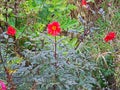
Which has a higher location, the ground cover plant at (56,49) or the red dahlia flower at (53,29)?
the red dahlia flower at (53,29)

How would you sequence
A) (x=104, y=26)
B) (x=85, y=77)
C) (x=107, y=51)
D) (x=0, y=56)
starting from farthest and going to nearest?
(x=104, y=26), (x=107, y=51), (x=85, y=77), (x=0, y=56)

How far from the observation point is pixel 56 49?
2307 mm

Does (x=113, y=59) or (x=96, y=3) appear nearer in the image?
(x=113, y=59)

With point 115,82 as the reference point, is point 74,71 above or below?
above

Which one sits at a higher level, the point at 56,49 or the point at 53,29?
the point at 53,29

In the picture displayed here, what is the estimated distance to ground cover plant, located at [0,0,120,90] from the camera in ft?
7.22

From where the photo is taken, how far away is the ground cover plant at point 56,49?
2199 millimetres

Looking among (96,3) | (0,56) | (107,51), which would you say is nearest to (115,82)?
(107,51)

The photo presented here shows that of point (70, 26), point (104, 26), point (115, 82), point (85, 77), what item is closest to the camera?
point (85, 77)

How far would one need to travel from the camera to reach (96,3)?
4.66 metres

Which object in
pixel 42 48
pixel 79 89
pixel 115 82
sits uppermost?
pixel 42 48

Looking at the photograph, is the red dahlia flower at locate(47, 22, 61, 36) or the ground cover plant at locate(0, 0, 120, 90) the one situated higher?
the red dahlia flower at locate(47, 22, 61, 36)

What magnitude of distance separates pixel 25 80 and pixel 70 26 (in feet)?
4.47

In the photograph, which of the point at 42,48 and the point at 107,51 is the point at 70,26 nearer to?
the point at 107,51
